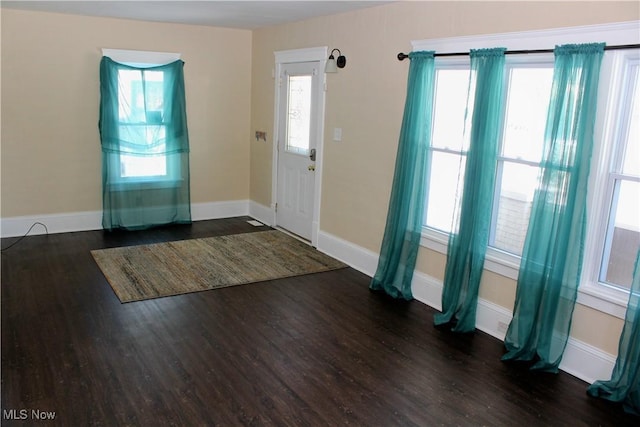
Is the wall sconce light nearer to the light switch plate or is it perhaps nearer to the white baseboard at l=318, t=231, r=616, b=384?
the light switch plate

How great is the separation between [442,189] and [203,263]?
2.39 m

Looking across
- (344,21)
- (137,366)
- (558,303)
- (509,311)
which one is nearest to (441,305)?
(509,311)

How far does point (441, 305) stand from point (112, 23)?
464cm

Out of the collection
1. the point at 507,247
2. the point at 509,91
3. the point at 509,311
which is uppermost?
the point at 509,91

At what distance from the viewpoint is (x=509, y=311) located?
370 centimetres

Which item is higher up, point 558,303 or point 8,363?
point 558,303

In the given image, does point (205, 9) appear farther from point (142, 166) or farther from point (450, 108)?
point (450, 108)

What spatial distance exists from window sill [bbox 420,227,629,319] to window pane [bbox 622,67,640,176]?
721mm

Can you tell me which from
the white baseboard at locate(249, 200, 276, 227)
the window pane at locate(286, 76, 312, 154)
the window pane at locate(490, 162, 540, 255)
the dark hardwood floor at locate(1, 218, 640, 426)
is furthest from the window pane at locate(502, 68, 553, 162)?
→ the white baseboard at locate(249, 200, 276, 227)

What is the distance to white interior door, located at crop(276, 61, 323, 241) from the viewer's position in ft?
18.6

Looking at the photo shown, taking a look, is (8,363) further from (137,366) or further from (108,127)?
(108,127)

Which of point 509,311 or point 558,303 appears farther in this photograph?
point 509,311

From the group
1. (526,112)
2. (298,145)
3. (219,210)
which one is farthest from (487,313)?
(219,210)

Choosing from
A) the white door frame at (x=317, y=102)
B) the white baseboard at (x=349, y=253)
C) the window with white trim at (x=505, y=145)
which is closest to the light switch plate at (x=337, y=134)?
the white door frame at (x=317, y=102)
